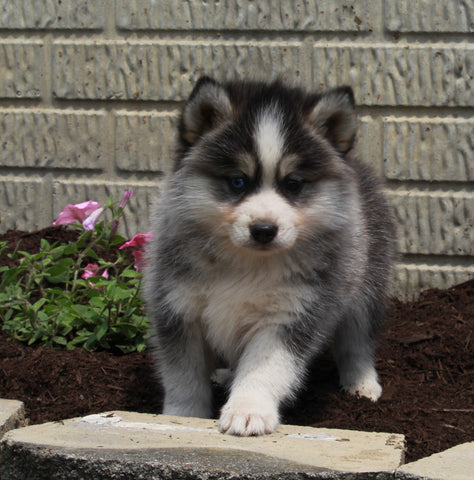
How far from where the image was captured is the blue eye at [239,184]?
11.1ft

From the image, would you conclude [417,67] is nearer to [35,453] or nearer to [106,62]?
[106,62]

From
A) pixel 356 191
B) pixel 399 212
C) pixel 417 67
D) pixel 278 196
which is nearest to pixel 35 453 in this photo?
pixel 278 196

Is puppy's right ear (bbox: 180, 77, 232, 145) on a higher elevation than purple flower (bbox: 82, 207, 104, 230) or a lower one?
higher

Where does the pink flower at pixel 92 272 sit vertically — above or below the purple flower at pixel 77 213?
below

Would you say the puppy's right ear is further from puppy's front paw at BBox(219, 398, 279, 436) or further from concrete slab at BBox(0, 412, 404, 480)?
concrete slab at BBox(0, 412, 404, 480)

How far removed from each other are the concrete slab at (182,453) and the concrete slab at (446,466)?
3.3 inches

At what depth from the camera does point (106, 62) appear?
5.57 metres

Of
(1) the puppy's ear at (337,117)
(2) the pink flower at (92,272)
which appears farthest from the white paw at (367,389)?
(2) the pink flower at (92,272)

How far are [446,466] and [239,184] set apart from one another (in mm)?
1393

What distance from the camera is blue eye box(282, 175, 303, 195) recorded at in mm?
3402

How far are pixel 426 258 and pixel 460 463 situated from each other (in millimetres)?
2843

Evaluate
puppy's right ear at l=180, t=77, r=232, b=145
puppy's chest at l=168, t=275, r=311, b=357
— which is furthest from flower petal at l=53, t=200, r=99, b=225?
puppy's chest at l=168, t=275, r=311, b=357

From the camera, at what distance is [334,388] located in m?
4.43

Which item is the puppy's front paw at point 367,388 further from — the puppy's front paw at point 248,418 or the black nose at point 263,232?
the black nose at point 263,232
